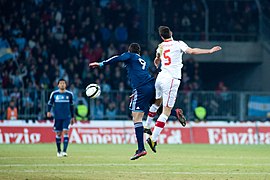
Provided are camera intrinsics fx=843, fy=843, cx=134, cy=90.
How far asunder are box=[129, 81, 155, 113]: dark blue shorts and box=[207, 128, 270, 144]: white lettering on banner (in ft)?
47.2

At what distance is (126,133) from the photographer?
32.4 m

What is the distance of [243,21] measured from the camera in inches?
1656

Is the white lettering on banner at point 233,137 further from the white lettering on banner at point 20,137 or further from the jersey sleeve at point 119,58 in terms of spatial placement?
the jersey sleeve at point 119,58

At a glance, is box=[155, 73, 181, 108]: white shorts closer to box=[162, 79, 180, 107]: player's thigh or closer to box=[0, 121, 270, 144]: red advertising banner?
box=[162, 79, 180, 107]: player's thigh

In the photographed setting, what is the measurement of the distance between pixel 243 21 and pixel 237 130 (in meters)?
10.5

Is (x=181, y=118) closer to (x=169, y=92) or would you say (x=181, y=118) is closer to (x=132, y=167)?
(x=169, y=92)

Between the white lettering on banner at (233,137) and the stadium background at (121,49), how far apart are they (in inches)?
76.1

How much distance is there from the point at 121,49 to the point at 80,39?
6.32ft

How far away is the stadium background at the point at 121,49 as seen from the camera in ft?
113

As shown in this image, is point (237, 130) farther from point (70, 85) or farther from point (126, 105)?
point (70, 85)

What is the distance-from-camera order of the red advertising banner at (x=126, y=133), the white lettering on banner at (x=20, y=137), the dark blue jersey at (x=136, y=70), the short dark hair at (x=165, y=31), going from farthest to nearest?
the red advertising banner at (x=126, y=133)
the white lettering on banner at (x=20, y=137)
the dark blue jersey at (x=136, y=70)
the short dark hair at (x=165, y=31)

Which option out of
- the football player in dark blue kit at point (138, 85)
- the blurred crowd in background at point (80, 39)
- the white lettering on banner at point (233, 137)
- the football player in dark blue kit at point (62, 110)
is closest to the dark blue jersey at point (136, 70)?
the football player in dark blue kit at point (138, 85)

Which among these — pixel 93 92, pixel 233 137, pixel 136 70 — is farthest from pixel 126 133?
pixel 136 70

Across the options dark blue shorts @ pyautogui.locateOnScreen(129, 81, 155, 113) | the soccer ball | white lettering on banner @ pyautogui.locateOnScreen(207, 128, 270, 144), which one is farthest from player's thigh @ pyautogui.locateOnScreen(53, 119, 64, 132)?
white lettering on banner @ pyautogui.locateOnScreen(207, 128, 270, 144)
